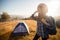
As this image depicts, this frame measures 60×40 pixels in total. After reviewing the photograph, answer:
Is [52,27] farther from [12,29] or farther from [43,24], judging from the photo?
[12,29]

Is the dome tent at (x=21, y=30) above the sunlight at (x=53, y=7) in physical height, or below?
below

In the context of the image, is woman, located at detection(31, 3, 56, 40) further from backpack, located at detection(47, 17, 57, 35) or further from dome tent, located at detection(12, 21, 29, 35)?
dome tent, located at detection(12, 21, 29, 35)

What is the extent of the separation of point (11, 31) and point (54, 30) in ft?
1.79

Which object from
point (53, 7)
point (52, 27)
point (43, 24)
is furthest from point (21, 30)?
point (53, 7)

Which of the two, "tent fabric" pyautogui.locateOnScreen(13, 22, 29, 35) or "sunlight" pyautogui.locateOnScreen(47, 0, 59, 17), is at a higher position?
"sunlight" pyautogui.locateOnScreen(47, 0, 59, 17)

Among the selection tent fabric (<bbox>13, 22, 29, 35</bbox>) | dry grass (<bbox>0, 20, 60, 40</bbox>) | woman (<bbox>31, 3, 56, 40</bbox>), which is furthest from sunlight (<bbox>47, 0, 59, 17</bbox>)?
tent fabric (<bbox>13, 22, 29, 35</bbox>)

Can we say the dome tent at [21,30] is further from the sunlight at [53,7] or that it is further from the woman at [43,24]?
the sunlight at [53,7]

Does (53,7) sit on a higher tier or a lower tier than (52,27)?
higher

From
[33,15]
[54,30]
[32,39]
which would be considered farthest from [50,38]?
[33,15]

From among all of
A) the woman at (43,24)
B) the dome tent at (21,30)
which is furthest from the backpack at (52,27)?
the dome tent at (21,30)

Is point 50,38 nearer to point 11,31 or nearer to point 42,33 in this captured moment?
point 42,33

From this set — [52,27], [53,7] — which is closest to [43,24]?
[52,27]

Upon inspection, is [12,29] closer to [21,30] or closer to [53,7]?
[21,30]

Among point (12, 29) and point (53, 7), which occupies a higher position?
point (53, 7)
